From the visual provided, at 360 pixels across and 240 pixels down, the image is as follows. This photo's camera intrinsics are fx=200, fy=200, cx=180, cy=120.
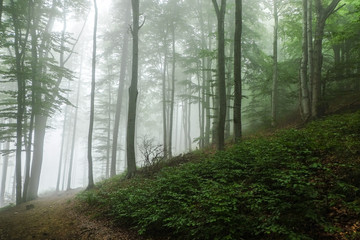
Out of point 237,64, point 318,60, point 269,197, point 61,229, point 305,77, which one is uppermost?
point 318,60

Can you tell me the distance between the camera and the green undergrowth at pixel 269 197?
3432 millimetres

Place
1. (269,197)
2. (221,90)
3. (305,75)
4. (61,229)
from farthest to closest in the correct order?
(305,75), (221,90), (61,229), (269,197)

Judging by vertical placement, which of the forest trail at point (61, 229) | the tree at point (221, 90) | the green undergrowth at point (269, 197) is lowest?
the forest trail at point (61, 229)

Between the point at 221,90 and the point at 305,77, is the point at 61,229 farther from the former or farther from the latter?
the point at 305,77

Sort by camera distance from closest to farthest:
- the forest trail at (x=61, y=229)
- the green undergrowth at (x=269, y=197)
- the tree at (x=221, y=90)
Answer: the green undergrowth at (x=269, y=197) < the forest trail at (x=61, y=229) < the tree at (x=221, y=90)

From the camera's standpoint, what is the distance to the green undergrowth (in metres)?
3.43

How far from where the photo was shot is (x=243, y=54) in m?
13.9

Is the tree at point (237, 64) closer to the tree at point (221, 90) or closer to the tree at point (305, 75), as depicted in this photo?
the tree at point (221, 90)

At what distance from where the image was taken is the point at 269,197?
392cm

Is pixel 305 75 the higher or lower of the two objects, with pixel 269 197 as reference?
higher

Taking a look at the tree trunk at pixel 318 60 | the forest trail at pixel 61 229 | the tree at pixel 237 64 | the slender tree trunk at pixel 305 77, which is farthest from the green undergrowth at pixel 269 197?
the slender tree trunk at pixel 305 77

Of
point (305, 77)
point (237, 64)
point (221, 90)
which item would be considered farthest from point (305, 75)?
point (221, 90)

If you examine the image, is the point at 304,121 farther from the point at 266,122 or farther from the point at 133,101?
the point at 133,101

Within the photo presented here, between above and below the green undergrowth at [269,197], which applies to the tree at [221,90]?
above
